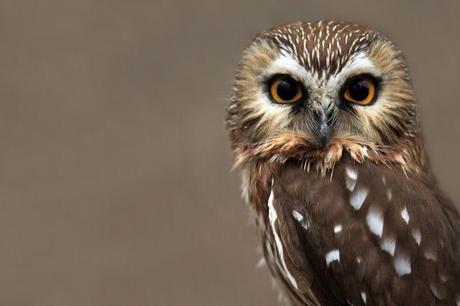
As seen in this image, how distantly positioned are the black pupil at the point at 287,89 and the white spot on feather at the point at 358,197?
304 mm

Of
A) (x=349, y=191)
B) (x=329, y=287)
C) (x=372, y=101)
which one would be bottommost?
(x=329, y=287)

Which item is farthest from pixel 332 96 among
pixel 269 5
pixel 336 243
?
pixel 269 5

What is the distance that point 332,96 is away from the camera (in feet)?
10.8

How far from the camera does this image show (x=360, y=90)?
11.0ft

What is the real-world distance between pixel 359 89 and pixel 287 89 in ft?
0.63

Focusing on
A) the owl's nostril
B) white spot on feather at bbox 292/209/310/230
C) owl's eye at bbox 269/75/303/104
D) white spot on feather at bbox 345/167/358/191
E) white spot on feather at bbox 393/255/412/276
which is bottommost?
white spot on feather at bbox 393/255/412/276

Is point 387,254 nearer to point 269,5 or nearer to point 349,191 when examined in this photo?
point 349,191

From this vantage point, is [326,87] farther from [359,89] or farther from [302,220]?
[302,220]

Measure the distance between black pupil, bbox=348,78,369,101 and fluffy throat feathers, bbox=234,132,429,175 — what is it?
0.11 metres

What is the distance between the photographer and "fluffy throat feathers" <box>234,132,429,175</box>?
3381mm

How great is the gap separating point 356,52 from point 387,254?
0.54 metres

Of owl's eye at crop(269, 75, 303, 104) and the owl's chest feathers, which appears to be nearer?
the owl's chest feathers

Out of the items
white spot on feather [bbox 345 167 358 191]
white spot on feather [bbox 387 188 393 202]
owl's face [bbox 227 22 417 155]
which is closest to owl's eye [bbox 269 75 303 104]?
owl's face [bbox 227 22 417 155]

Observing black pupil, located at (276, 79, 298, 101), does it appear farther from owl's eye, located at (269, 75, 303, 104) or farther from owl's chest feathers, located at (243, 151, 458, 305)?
owl's chest feathers, located at (243, 151, 458, 305)
